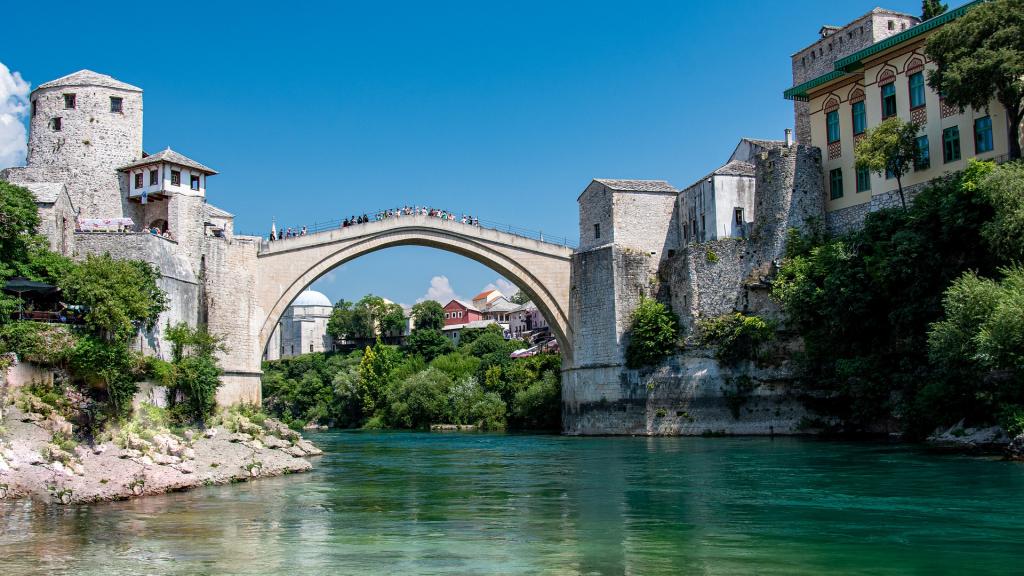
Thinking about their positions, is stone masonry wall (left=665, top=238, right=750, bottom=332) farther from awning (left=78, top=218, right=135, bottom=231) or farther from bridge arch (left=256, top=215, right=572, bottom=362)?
awning (left=78, top=218, right=135, bottom=231)

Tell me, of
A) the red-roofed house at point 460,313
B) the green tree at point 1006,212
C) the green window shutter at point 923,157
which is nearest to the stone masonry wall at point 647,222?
the green window shutter at point 923,157

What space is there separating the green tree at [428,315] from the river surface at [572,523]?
54262mm

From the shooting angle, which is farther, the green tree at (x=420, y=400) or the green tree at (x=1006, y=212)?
the green tree at (x=420, y=400)

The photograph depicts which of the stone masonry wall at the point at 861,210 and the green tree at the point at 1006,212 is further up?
the stone masonry wall at the point at 861,210

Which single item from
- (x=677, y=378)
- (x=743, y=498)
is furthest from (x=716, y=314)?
(x=743, y=498)

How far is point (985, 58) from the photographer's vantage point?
78.5 ft

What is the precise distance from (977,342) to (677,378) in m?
13.5

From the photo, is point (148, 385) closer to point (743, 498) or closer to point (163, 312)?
point (163, 312)

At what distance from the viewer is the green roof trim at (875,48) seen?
26.2m

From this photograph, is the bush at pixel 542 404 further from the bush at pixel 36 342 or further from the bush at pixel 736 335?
the bush at pixel 36 342

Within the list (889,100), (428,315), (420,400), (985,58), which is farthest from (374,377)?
(985,58)

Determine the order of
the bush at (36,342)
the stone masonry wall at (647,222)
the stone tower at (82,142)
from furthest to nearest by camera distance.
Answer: the stone masonry wall at (647,222), the stone tower at (82,142), the bush at (36,342)

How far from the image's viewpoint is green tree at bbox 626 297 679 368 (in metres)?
32.9

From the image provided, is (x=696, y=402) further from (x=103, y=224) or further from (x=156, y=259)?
(x=103, y=224)
